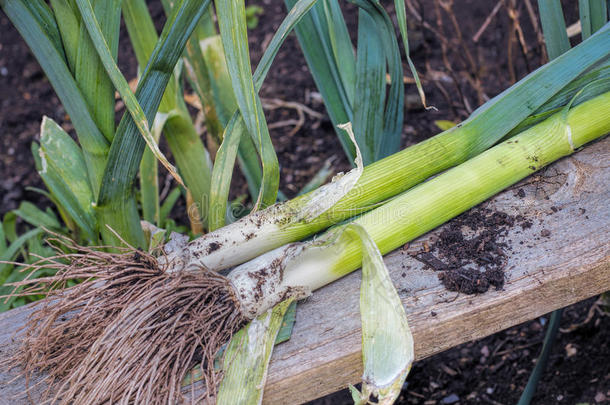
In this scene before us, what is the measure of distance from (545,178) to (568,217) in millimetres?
116

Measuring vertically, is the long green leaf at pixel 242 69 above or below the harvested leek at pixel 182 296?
above

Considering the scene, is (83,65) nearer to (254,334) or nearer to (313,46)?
(313,46)

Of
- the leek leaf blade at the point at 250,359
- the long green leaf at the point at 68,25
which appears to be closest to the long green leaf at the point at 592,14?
the leek leaf blade at the point at 250,359

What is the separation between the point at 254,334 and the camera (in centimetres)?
92

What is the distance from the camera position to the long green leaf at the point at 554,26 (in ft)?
3.87

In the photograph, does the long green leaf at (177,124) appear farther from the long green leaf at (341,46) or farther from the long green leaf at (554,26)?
the long green leaf at (554,26)

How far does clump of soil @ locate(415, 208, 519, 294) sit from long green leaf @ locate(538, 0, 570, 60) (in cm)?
44

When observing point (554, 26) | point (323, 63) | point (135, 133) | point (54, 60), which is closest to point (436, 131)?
point (554, 26)

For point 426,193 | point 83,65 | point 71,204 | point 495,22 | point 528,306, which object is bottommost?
point 495,22

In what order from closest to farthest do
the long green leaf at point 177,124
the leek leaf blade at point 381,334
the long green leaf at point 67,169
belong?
the leek leaf blade at point 381,334, the long green leaf at point 67,169, the long green leaf at point 177,124

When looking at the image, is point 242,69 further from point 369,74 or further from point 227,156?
point 369,74

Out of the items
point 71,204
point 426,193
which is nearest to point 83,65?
point 71,204

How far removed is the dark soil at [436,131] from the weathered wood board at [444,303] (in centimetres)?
4

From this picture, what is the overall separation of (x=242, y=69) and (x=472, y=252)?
530mm
